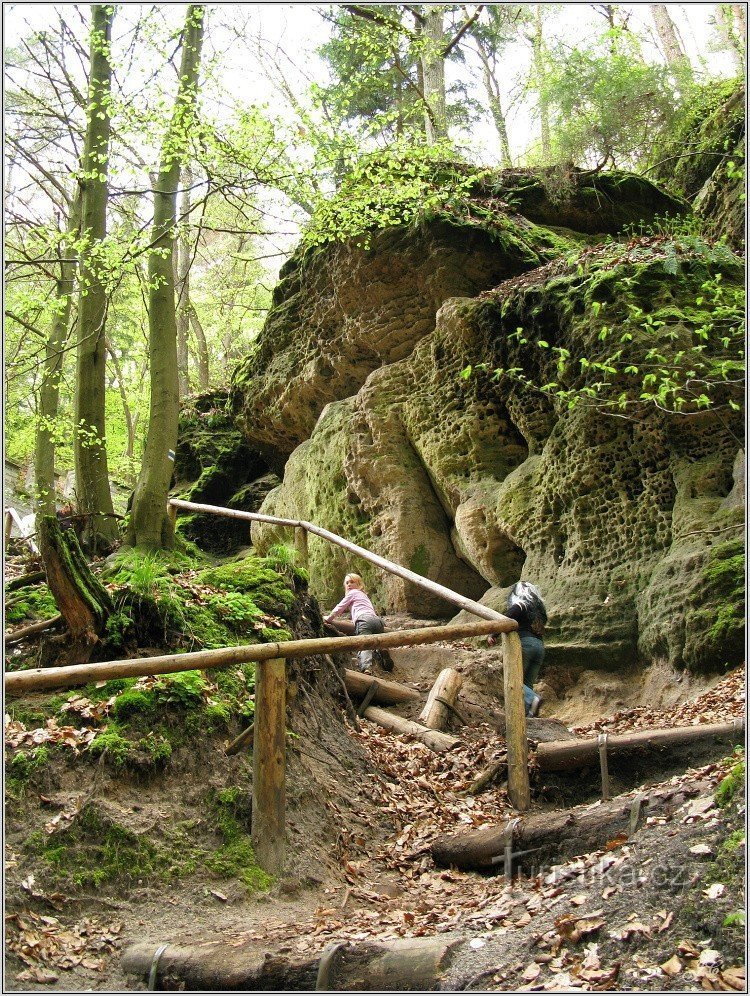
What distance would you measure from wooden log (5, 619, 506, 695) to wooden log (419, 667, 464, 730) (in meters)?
2.03

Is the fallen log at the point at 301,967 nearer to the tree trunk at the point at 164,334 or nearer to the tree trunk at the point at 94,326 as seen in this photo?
the tree trunk at the point at 164,334

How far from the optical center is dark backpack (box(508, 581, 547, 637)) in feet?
26.3

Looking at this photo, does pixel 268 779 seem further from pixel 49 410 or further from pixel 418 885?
pixel 49 410

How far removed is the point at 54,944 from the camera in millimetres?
4098

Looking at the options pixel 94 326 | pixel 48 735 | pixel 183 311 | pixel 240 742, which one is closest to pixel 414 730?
pixel 240 742

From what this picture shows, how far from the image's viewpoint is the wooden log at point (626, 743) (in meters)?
5.80

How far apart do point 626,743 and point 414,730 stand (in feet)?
8.68

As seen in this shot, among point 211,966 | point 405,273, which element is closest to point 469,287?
point 405,273

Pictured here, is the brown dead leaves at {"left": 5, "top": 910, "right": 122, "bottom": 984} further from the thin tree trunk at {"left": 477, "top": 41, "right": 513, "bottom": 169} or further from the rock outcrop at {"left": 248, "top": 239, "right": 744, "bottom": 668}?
the thin tree trunk at {"left": 477, "top": 41, "right": 513, "bottom": 169}

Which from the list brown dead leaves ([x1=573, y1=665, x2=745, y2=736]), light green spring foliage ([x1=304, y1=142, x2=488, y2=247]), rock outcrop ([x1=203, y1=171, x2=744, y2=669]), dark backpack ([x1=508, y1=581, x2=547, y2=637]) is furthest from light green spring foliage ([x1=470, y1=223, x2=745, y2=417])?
light green spring foliage ([x1=304, y1=142, x2=488, y2=247])

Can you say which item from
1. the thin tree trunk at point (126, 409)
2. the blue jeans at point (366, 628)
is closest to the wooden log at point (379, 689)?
the blue jeans at point (366, 628)

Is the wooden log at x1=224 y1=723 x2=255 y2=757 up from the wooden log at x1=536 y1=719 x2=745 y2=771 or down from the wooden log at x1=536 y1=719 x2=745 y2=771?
up

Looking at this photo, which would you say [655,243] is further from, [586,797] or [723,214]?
[586,797]

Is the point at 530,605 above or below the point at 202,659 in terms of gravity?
below
